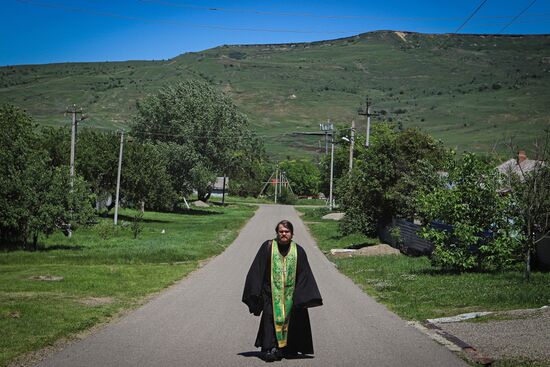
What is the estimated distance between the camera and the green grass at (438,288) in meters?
15.5

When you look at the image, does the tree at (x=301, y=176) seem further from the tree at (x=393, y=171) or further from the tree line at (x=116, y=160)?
the tree at (x=393, y=171)

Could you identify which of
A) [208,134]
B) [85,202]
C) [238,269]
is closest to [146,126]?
[208,134]

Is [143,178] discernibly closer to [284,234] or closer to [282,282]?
[282,282]

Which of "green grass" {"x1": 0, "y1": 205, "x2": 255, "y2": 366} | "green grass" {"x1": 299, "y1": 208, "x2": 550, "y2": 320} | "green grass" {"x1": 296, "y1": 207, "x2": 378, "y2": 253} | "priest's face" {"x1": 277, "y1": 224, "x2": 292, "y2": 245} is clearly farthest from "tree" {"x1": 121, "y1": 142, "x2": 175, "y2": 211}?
"priest's face" {"x1": 277, "y1": 224, "x2": 292, "y2": 245}

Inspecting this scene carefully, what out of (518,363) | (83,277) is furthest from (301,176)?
(518,363)

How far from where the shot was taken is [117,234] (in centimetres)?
4622

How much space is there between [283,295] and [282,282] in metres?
0.18

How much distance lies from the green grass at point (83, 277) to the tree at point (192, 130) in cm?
2522

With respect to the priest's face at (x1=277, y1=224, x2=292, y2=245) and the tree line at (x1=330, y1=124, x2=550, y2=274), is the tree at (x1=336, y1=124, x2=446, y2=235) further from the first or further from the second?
the priest's face at (x1=277, y1=224, x2=292, y2=245)

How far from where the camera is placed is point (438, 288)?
61.7ft

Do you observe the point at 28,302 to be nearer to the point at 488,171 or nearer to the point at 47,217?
the point at 488,171

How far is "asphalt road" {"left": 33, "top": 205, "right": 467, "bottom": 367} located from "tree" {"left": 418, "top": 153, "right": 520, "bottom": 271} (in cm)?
464

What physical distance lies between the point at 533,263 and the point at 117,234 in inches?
1127

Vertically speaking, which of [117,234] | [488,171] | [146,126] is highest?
[146,126]
